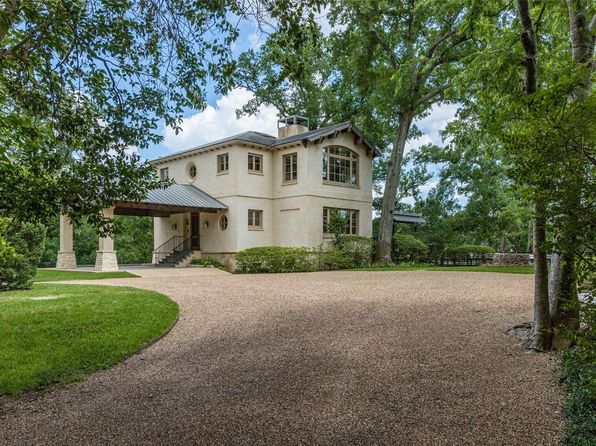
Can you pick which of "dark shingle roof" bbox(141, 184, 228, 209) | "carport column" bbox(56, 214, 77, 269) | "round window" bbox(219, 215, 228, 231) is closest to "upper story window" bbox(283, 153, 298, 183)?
"dark shingle roof" bbox(141, 184, 228, 209)

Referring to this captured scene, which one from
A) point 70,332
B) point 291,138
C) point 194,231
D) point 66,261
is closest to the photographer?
point 70,332

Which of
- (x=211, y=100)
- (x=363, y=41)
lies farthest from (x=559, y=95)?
(x=363, y=41)

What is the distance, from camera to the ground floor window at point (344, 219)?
21156mm

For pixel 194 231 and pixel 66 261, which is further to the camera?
pixel 194 231

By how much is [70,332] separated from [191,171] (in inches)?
697

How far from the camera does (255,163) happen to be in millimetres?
21344

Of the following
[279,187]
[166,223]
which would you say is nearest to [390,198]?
[279,187]

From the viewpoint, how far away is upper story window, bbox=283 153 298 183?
68.7 ft

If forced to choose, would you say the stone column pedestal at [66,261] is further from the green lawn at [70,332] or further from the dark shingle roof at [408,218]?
the dark shingle roof at [408,218]

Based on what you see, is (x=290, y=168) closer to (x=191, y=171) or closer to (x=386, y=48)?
(x=191, y=171)

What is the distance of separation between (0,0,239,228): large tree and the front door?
17.3m

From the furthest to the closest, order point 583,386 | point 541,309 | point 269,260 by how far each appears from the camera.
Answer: point 269,260, point 541,309, point 583,386

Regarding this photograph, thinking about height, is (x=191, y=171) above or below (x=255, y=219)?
above

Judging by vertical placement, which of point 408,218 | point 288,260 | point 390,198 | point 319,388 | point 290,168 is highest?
point 290,168
